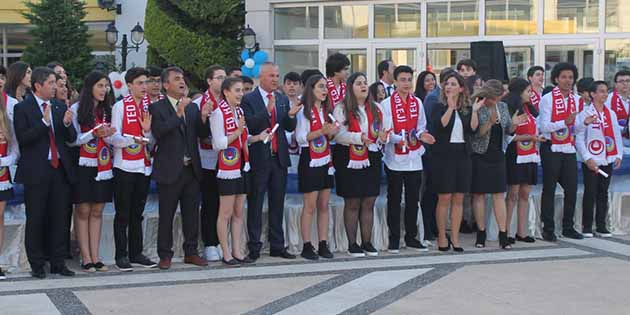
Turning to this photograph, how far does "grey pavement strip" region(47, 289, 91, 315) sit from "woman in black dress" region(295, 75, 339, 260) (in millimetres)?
2571

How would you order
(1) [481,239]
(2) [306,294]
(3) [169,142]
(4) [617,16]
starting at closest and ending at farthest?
(2) [306,294]
(3) [169,142]
(1) [481,239]
(4) [617,16]

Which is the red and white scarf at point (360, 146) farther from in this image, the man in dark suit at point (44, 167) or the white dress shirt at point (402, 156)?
the man in dark suit at point (44, 167)

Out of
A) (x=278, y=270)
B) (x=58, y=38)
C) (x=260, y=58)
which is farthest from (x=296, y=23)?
(x=278, y=270)

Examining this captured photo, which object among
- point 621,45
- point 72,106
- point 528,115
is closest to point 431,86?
point 528,115

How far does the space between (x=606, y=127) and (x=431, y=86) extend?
2065mm

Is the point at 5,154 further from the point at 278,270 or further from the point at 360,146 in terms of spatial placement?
the point at 360,146

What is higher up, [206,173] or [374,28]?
[374,28]

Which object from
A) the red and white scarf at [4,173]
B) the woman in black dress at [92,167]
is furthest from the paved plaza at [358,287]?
the red and white scarf at [4,173]

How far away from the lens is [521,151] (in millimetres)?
9656

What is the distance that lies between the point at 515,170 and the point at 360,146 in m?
1.93

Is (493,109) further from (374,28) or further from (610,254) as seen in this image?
(374,28)

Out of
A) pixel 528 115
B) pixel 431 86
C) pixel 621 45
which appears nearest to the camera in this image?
pixel 528 115

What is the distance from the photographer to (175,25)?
21.0m

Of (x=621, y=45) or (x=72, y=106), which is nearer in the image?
(x=72, y=106)
